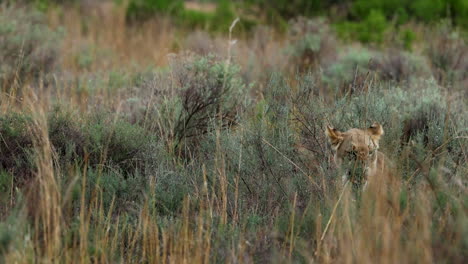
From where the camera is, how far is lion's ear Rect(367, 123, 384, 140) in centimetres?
529

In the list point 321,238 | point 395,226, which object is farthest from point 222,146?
point 395,226

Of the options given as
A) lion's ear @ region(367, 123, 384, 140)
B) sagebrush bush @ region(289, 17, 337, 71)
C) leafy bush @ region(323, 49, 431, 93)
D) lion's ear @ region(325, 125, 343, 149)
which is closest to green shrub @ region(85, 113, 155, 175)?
lion's ear @ region(325, 125, 343, 149)

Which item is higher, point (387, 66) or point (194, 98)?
point (194, 98)

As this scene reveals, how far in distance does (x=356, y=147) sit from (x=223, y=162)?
1.07m

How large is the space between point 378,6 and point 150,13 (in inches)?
193

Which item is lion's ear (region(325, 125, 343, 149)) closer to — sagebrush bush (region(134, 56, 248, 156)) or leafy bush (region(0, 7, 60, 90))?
sagebrush bush (region(134, 56, 248, 156))

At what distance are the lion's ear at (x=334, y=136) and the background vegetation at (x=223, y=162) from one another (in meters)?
0.19

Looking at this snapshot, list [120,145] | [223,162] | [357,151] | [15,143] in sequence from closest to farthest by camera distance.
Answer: [223,162], [357,151], [15,143], [120,145]

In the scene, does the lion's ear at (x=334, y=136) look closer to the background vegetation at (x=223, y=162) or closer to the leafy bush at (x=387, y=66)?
the background vegetation at (x=223, y=162)

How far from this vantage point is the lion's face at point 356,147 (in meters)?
5.08

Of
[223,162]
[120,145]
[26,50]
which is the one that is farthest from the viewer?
[26,50]

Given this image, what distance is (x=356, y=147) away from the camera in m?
5.09

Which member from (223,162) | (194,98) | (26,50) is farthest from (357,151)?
(26,50)

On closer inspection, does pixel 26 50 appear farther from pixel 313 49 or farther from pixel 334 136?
pixel 334 136
